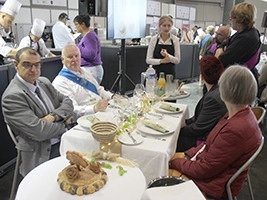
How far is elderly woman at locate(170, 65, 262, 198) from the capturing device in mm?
1390

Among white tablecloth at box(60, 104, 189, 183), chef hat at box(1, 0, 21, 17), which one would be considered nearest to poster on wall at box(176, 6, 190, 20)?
chef hat at box(1, 0, 21, 17)

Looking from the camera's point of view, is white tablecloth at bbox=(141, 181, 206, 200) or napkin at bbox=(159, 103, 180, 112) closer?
white tablecloth at bbox=(141, 181, 206, 200)

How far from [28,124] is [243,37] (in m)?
2.06

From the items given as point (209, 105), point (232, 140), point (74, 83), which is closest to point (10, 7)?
point (74, 83)

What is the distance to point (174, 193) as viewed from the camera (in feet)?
3.28

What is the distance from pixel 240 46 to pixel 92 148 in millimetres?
1779

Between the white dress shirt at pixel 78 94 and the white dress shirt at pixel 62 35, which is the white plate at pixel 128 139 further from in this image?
the white dress shirt at pixel 62 35

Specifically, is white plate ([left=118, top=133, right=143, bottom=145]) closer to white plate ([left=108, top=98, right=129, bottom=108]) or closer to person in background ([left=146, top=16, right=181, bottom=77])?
white plate ([left=108, top=98, right=129, bottom=108])

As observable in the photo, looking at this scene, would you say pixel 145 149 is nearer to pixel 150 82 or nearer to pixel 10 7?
pixel 150 82

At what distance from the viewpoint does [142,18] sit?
482cm

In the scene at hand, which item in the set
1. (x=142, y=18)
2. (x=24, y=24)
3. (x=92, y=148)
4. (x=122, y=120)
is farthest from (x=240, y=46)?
(x=24, y=24)

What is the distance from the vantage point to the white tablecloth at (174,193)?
965mm

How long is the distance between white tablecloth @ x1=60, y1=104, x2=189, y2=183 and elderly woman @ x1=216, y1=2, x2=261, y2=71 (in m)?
1.31

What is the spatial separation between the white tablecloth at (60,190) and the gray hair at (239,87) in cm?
65
